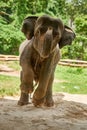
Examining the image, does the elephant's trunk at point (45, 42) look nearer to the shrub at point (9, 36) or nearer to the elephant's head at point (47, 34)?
the elephant's head at point (47, 34)

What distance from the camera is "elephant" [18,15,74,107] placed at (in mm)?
4430

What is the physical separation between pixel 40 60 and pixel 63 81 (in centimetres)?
737

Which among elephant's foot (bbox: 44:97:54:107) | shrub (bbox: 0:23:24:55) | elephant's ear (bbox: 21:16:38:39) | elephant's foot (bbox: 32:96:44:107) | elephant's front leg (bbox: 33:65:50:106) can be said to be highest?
elephant's ear (bbox: 21:16:38:39)

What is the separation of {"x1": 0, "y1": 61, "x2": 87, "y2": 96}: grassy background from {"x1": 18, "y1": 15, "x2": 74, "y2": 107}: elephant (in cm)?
373

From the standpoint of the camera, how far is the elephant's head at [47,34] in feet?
13.7

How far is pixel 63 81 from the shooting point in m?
12.2

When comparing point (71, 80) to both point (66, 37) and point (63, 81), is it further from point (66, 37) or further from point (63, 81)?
point (66, 37)

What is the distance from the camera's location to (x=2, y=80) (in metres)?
10.8

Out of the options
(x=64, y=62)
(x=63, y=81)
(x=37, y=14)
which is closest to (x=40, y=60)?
(x=63, y=81)

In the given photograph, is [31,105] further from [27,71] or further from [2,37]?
[2,37]

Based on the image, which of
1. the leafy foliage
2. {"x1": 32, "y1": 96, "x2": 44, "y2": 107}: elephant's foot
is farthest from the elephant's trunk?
the leafy foliage

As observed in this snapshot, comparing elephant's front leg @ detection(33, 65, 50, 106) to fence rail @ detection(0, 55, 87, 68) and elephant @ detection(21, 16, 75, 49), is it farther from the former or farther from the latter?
fence rail @ detection(0, 55, 87, 68)

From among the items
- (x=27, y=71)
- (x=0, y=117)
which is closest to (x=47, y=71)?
(x=27, y=71)

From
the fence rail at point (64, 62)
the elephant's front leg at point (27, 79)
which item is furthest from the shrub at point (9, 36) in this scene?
the elephant's front leg at point (27, 79)
